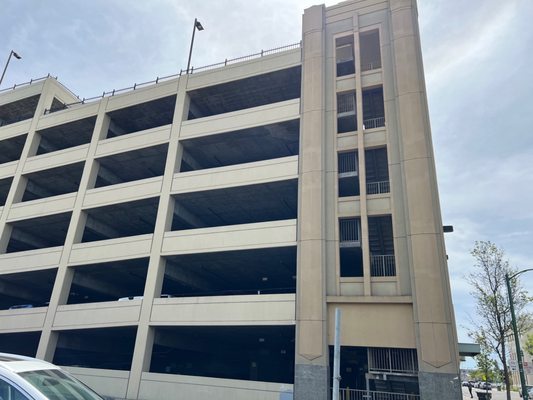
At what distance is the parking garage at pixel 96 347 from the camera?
87.1ft

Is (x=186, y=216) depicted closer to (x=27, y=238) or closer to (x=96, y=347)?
(x=96, y=347)

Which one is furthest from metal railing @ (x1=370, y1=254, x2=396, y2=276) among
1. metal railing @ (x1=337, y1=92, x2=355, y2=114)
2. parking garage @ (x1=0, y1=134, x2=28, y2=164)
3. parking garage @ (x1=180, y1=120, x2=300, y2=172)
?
parking garage @ (x1=0, y1=134, x2=28, y2=164)

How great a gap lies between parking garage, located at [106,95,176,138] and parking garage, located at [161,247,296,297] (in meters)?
12.4

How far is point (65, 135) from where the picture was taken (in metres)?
33.5

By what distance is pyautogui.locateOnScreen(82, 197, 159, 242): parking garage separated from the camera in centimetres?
2705

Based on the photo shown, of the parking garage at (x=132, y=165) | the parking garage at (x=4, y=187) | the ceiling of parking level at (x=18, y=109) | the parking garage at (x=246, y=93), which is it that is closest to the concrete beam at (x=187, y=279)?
the parking garage at (x=132, y=165)

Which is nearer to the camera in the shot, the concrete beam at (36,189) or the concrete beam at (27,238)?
the concrete beam at (27,238)

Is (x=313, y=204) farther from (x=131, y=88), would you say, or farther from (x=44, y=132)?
(x=44, y=132)

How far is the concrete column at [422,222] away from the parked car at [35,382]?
46.5ft

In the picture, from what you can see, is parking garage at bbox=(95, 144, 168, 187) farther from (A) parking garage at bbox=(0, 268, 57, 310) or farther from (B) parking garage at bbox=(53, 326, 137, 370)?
(B) parking garage at bbox=(53, 326, 137, 370)

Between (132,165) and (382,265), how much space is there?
66.7 ft

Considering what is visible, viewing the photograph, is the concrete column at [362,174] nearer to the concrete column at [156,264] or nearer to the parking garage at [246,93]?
the parking garage at [246,93]

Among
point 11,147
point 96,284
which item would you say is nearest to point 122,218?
point 96,284

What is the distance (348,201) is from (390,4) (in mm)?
13094
